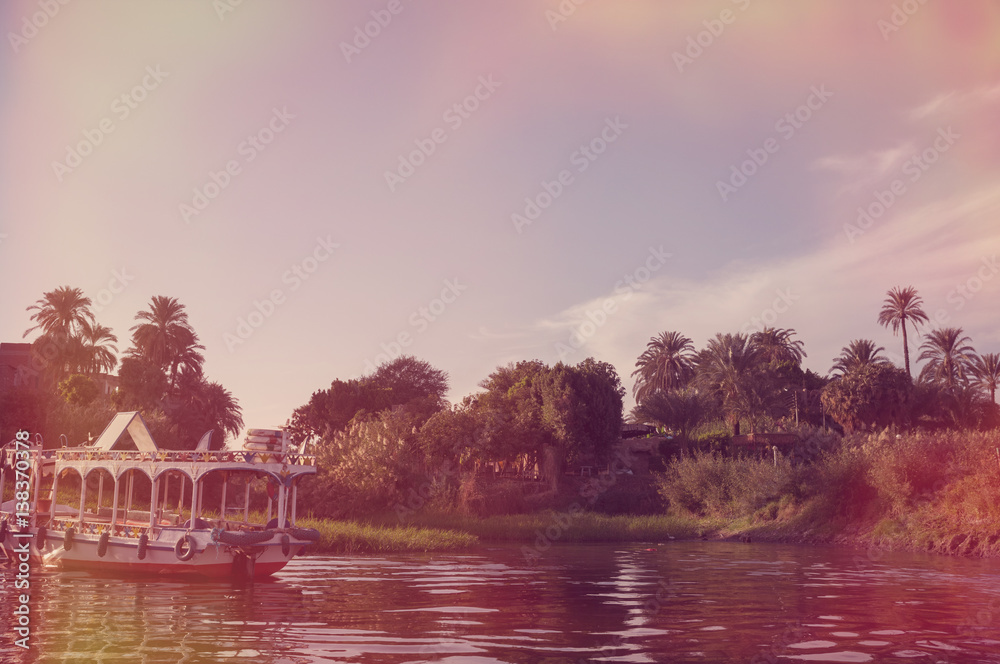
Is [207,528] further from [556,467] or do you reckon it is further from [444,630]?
[556,467]

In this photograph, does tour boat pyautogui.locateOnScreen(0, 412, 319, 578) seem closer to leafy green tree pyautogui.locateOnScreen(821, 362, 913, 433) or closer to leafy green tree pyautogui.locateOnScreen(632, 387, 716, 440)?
leafy green tree pyautogui.locateOnScreen(821, 362, 913, 433)

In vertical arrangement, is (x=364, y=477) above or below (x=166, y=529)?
above

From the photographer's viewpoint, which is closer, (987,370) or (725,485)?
(725,485)

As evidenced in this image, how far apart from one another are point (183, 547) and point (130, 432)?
17.3 feet

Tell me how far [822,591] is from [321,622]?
Result: 1326 cm

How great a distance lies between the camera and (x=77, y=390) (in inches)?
2532

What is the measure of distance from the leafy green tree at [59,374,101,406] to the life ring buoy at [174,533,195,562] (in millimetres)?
46021

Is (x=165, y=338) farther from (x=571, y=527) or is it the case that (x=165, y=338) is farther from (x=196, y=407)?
(x=571, y=527)

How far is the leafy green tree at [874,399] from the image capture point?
62.2 m

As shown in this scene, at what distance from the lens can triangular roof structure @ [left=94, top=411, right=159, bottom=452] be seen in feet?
88.6

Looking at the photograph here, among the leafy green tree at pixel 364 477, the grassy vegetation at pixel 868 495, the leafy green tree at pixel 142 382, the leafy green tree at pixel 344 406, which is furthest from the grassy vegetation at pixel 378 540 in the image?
the leafy green tree at pixel 142 382

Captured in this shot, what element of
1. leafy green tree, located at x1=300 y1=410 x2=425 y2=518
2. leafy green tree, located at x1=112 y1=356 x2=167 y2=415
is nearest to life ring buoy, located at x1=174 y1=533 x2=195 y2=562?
leafy green tree, located at x1=300 y1=410 x2=425 y2=518

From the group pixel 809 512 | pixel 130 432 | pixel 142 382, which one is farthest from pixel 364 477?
pixel 142 382

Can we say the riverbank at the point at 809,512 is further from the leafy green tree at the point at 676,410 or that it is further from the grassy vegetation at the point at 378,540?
the leafy green tree at the point at 676,410
